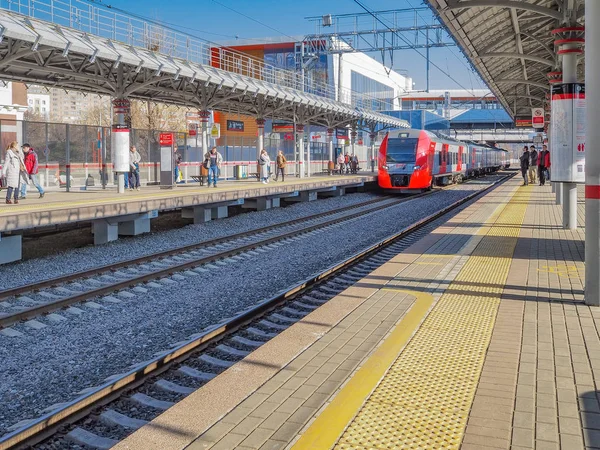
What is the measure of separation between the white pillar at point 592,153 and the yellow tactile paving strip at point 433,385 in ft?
3.08

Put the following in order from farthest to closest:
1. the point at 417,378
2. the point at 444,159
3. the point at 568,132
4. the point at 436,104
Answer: the point at 436,104, the point at 444,159, the point at 568,132, the point at 417,378

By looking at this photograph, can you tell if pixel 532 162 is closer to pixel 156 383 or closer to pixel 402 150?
pixel 402 150

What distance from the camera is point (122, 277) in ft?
31.6

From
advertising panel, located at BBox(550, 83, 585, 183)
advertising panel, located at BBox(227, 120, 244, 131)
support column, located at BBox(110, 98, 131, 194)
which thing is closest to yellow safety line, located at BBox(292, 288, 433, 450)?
advertising panel, located at BBox(550, 83, 585, 183)

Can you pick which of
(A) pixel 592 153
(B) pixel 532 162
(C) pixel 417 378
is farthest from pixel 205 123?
(C) pixel 417 378

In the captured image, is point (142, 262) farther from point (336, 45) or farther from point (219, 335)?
point (336, 45)

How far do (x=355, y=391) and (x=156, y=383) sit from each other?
1.81 meters

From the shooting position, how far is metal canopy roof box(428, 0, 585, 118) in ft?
36.6

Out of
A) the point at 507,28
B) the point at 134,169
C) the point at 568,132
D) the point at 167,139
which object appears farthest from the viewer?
the point at 167,139

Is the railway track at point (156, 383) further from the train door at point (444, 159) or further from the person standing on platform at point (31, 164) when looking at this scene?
the train door at point (444, 159)

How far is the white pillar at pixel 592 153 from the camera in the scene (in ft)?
19.4

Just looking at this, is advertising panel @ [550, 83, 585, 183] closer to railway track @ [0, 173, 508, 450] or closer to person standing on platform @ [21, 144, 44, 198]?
railway track @ [0, 173, 508, 450]

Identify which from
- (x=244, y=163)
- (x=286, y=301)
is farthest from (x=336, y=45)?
(x=286, y=301)

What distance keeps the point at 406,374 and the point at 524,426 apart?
102cm
